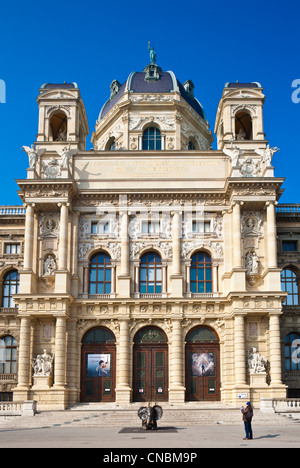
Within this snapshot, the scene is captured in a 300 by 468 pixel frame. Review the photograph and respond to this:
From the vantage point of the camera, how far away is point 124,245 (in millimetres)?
41406

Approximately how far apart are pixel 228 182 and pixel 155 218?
5388 millimetres

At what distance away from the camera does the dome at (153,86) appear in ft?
164

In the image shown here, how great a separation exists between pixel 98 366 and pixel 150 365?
328cm

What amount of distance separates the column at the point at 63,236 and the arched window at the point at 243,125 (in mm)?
14069

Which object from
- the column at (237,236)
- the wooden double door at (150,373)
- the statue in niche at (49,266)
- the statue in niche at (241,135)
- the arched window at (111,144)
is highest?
the arched window at (111,144)

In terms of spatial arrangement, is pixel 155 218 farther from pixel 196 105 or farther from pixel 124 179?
pixel 196 105

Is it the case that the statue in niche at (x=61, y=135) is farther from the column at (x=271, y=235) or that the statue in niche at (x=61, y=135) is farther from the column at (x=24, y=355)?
the column at (x=271, y=235)

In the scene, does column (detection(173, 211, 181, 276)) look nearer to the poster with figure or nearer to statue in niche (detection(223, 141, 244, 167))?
statue in niche (detection(223, 141, 244, 167))

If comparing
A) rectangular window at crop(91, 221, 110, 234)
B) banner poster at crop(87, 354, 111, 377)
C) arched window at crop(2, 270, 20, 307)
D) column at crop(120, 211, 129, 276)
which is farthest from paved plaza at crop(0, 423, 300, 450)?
arched window at crop(2, 270, 20, 307)

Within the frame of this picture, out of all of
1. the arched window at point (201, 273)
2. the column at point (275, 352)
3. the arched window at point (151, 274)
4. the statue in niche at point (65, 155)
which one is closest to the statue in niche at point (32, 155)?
the statue in niche at point (65, 155)

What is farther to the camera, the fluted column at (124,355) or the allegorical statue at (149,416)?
the fluted column at (124,355)

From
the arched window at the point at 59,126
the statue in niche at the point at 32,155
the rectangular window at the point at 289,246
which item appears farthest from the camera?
the arched window at the point at 59,126
